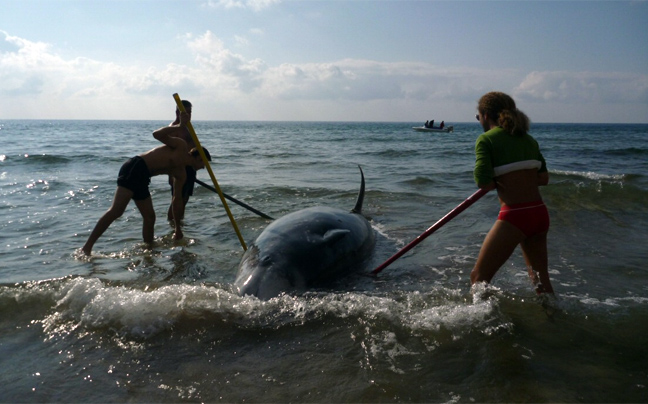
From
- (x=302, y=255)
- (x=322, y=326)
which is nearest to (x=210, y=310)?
(x=322, y=326)

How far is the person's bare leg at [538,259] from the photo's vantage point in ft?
14.7

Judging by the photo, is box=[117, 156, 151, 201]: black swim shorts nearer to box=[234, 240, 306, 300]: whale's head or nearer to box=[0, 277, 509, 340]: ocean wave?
box=[0, 277, 509, 340]: ocean wave

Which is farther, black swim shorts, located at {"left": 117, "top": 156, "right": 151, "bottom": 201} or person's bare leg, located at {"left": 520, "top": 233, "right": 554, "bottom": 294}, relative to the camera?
black swim shorts, located at {"left": 117, "top": 156, "right": 151, "bottom": 201}

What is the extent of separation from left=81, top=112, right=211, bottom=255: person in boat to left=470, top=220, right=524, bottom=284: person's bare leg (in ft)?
14.0

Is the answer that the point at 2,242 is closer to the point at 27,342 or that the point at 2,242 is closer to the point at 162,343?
the point at 27,342

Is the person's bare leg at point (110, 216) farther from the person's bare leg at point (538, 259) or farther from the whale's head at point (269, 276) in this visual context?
the person's bare leg at point (538, 259)

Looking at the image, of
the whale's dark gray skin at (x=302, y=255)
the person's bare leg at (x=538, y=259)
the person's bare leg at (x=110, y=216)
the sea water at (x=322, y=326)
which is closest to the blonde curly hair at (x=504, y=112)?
the person's bare leg at (x=538, y=259)

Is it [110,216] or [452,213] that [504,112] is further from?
[110,216]

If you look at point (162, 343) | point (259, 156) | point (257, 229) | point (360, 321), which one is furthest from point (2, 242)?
point (259, 156)

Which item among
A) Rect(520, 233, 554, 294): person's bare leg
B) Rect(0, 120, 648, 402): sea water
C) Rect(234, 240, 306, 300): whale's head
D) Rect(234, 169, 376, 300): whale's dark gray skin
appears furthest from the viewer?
Rect(234, 169, 376, 300): whale's dark gray skin

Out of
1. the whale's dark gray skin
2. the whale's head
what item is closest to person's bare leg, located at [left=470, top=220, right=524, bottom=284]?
the whale's dark gray skin

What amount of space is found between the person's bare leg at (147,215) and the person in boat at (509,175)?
4876 millimetres

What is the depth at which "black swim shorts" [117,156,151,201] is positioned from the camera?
6781 millimetres

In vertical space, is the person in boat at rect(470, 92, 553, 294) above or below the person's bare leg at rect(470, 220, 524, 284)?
above
